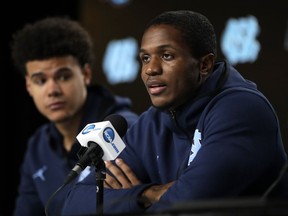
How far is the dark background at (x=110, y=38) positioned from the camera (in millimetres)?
3447

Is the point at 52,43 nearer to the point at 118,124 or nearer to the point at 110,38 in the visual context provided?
the point at 110,38

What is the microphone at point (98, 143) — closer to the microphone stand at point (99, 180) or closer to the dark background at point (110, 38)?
the microphone stand at point (99, 180)

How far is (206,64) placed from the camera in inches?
96.8

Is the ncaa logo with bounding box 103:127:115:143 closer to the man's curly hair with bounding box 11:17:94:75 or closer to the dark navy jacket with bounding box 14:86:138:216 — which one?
the dark navy jacket with bounding box 14:86:138:216

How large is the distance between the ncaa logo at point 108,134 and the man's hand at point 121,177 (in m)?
0.41

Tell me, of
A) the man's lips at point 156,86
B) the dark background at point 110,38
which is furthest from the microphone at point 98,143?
the dark background at point 110,38

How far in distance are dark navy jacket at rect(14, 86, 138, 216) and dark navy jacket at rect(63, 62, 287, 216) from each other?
0.82 metres

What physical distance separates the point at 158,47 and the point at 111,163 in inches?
20.7

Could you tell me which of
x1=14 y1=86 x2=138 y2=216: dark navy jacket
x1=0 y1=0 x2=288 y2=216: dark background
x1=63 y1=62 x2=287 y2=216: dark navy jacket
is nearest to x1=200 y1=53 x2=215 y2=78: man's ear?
x1=63 y1=62 x2=287 y2=216: dark navy jacket

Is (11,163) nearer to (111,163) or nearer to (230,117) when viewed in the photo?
(111,163)

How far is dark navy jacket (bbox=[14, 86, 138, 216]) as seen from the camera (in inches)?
142

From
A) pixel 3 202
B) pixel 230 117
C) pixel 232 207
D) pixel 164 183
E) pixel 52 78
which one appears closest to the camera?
pixel 232 207

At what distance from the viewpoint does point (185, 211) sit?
155 centimetres

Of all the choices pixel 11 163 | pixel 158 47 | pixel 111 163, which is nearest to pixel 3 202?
pixel 11 163
